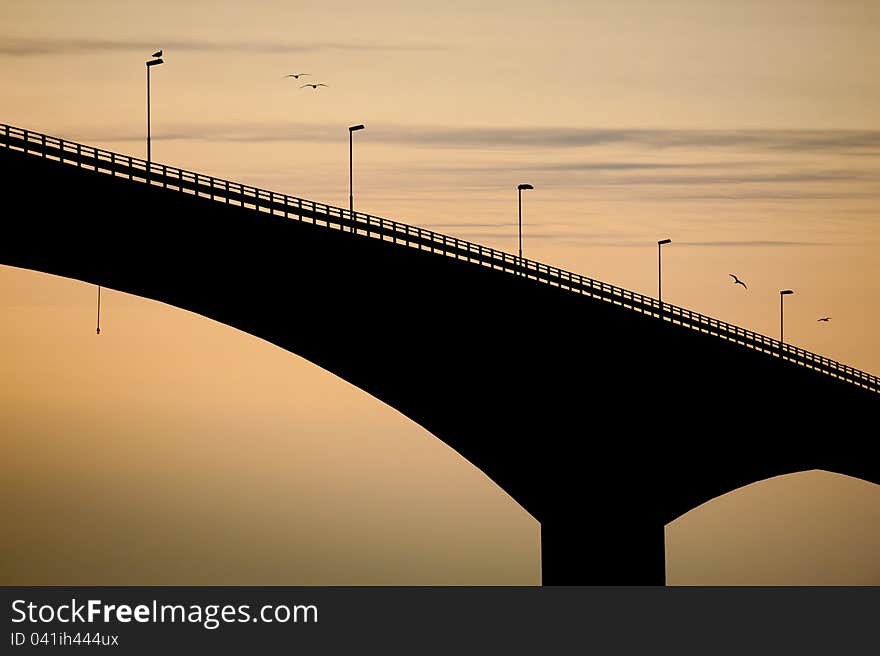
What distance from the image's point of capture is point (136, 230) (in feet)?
240

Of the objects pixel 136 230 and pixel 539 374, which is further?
pixel 539 374

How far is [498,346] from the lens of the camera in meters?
88.3

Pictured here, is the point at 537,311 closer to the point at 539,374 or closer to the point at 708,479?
the point at 539,374

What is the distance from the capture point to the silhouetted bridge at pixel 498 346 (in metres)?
72.8

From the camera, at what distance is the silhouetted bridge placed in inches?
2864
